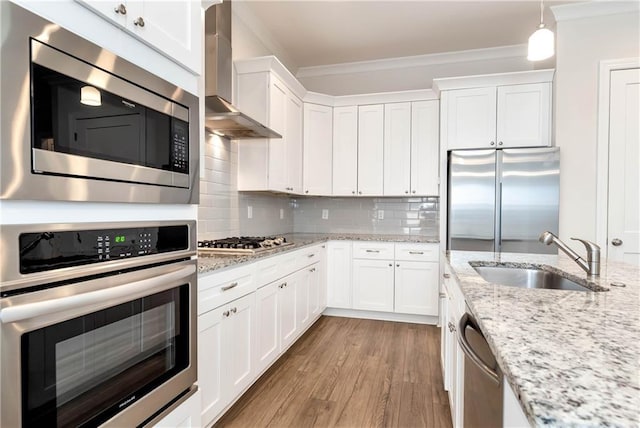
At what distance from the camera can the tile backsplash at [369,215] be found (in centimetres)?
407

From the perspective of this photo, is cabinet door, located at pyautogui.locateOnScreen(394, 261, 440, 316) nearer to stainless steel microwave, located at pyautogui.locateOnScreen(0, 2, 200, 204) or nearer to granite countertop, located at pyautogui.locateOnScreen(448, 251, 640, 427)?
granite countertop, located at pyautogui.locateOnScreen(448, 251, 640, 427)

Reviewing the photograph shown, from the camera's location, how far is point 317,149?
12.8ft

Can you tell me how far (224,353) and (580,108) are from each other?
3.57 m

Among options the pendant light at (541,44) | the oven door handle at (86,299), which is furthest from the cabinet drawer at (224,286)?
the pendant light at (541,44)

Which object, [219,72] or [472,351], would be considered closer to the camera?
[472,351]

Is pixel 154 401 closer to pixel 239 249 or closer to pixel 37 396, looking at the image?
pixel 37 396

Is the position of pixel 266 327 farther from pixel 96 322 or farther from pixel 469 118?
pixel 469 118

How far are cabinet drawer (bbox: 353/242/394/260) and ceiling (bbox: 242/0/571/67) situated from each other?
7.13 feet

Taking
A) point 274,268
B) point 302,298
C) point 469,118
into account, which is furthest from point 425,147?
point 274,268

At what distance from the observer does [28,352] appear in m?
0.77

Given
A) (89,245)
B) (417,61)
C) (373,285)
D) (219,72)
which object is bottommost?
(373,285)

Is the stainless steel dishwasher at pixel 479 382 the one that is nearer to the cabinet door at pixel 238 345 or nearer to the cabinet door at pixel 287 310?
the cabinet door at pixel 238 345

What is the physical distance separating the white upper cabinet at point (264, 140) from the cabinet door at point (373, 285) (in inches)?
47.3

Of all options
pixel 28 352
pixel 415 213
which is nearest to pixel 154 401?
pixel 28 352
